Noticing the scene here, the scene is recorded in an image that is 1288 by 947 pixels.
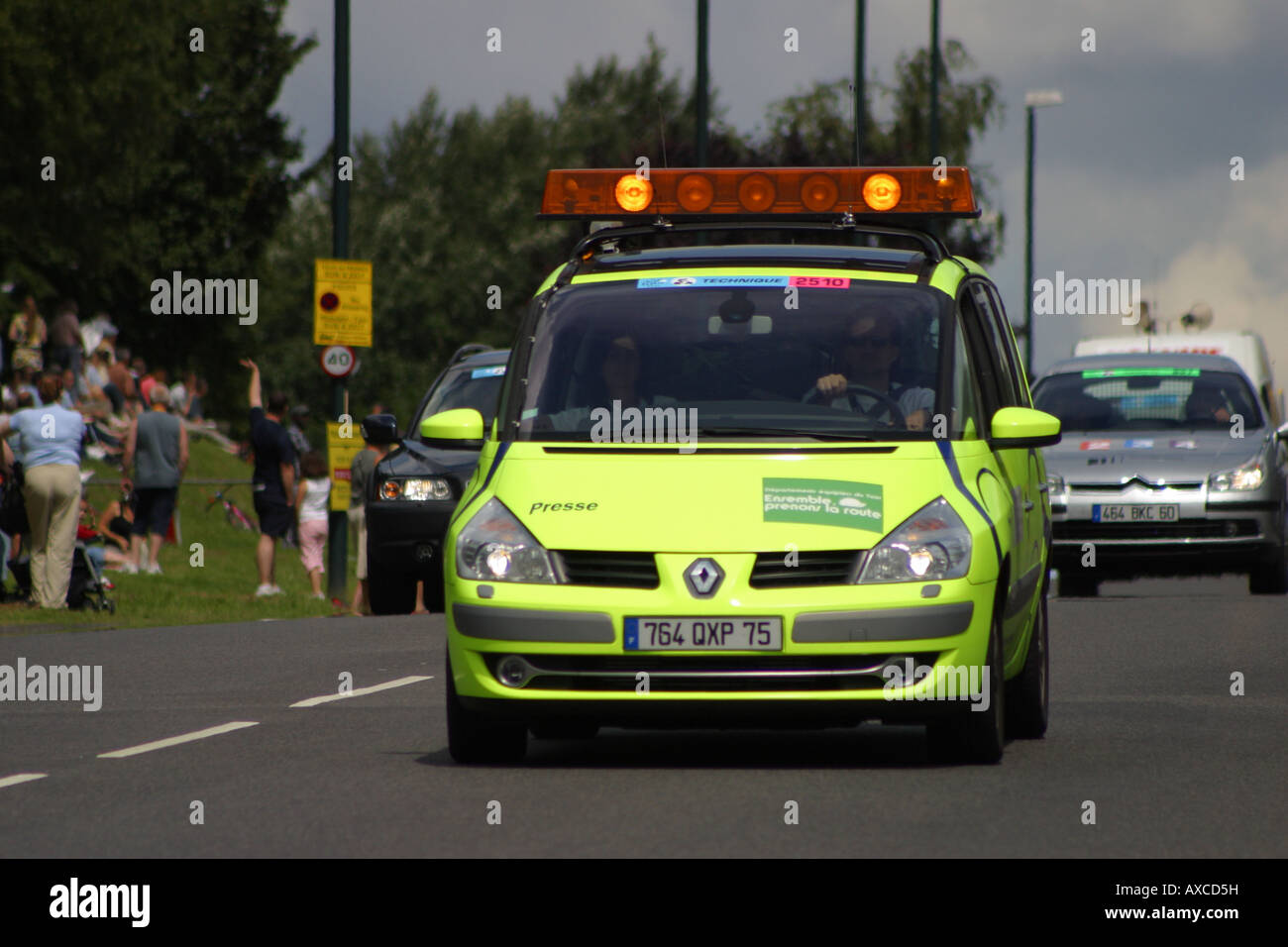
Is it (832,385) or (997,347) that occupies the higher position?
(997,347)

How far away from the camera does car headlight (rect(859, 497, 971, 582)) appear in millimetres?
9414

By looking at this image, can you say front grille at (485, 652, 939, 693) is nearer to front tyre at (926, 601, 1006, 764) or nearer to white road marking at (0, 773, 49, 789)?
front tyre at (926, 601, 1006, 764)

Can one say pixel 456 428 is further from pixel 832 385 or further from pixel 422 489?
pixel 422 489

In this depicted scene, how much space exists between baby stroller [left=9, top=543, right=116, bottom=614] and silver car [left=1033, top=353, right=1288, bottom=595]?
24.8ft

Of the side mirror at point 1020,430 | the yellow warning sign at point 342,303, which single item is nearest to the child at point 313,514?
the yellow warning sign at point 342,303

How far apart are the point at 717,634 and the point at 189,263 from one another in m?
47.9

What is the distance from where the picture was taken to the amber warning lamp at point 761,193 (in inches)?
452

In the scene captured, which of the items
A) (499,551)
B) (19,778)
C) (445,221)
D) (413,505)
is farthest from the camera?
(445,221)

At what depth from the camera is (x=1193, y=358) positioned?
72.2 ft

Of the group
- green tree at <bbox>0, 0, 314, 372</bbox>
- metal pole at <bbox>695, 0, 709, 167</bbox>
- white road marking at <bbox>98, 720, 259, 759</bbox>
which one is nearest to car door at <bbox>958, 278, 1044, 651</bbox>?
white road marking at <bbox>98, 720, 259, 759</bbox>

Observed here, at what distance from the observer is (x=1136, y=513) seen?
20297 millimetres

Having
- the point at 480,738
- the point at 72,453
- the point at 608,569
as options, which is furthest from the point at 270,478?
the point at 608,569

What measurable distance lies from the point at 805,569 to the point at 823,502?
0.88 feet
